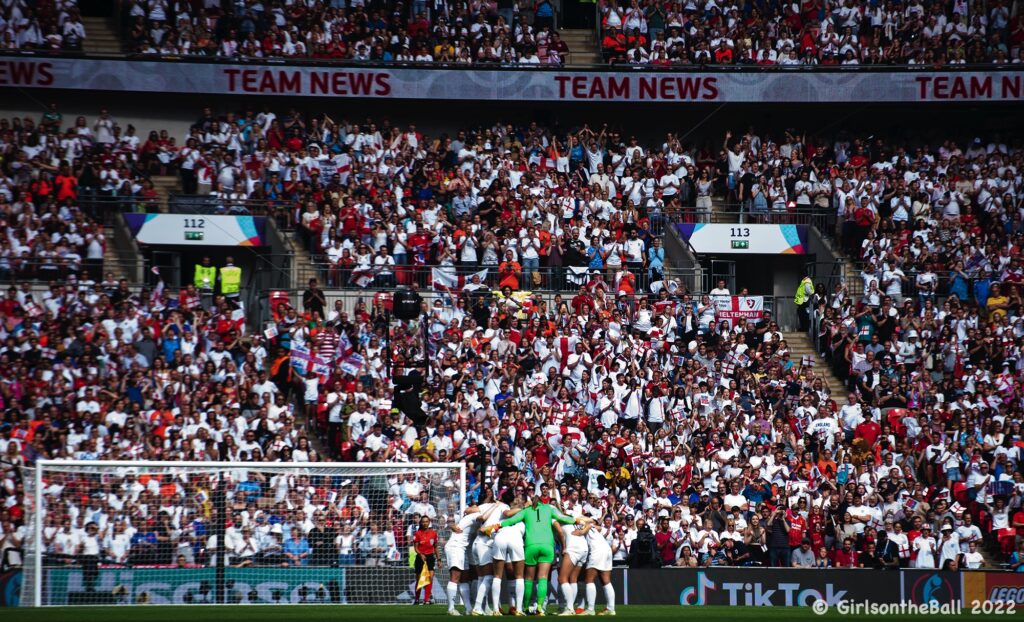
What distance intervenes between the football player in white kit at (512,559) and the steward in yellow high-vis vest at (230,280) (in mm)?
13185

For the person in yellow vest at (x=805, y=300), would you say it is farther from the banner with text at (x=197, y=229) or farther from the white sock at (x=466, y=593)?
the white sock at (x=466, y=593)

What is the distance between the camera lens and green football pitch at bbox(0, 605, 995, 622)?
16.5m

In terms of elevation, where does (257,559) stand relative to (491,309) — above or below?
below

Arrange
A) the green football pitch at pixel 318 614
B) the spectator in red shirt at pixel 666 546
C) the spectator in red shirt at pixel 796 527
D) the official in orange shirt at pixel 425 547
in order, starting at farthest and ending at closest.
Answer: the spectator in red shirt at pixel 796 527
the spectator in red shirt at pixel 666 546
the official in orange shirt at pixel 425 547
the green football pitch at pixel 318 614

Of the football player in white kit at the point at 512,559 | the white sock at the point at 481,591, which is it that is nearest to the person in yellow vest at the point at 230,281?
the white sock at the point at 481,591

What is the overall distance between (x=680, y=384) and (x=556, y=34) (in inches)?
512

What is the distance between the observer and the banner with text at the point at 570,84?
112 ft

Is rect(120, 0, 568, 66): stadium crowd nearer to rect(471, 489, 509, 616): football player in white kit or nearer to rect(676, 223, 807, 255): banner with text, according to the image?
rect(676, 223, 807, 255): banner with text

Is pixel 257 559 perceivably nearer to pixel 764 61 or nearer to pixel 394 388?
pixel 394 388

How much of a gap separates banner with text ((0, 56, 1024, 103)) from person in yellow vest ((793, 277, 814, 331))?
659 cm

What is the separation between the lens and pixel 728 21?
119 feet

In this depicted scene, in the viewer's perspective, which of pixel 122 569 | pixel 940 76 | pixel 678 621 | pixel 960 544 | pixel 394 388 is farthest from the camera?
pixel 940 76

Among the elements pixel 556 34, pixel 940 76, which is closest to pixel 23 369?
pixel 556 34

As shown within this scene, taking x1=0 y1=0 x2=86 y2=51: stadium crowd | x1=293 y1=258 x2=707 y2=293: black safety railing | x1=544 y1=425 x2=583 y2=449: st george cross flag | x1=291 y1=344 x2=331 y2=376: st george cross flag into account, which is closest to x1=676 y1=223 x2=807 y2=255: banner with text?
x1=293 y1=258 x2=707 y2=293: black safety railing
